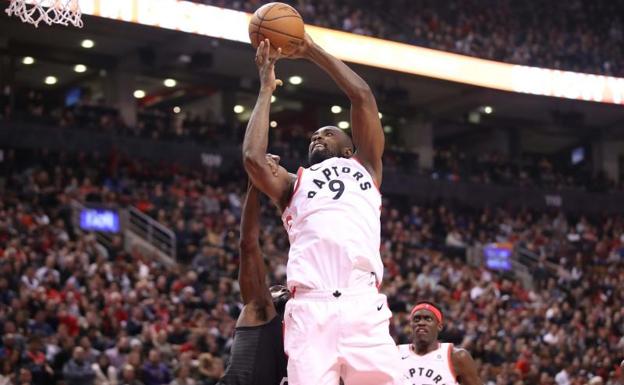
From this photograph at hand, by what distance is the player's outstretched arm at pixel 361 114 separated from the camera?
5.53 metres

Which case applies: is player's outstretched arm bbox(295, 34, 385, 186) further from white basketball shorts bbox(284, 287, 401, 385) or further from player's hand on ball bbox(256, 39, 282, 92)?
white basketball shorts bbox(284, 287, 401, 385)

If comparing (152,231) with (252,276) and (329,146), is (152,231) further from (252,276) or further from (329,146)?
(329,146)

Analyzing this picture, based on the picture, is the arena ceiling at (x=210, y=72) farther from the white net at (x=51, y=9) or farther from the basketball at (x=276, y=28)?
the basketball at (x=276, y=28)

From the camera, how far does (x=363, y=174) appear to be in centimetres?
539

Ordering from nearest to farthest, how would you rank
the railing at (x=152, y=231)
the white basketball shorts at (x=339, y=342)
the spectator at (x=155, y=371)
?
the white basketball shorts at (x=339, y=342), the spectator at (x=155, y=371), the railing at (x=152, y=231)

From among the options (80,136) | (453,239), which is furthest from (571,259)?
(80,136)

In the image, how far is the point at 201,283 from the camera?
1741cm

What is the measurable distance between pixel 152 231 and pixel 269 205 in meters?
3.87

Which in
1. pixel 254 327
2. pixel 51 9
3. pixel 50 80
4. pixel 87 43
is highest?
pixel 87 43

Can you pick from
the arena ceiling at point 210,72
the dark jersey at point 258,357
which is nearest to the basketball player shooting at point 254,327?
the dark jersey at point 258,357

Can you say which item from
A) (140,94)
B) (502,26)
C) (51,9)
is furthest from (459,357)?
(502,26)

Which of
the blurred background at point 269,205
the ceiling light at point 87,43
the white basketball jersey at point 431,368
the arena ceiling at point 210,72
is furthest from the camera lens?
the ceiling light at point 87,43

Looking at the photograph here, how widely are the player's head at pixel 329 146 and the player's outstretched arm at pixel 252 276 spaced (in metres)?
0.46

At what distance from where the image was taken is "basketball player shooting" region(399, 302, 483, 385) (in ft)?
26.3
